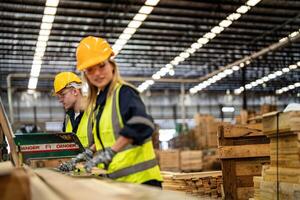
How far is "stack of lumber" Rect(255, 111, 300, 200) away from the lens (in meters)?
4.89

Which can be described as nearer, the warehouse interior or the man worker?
the man worker

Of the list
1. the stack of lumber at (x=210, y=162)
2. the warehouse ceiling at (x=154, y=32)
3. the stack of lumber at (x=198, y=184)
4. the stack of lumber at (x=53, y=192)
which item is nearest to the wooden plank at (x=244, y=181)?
the stack of lumber at (x=198, y=184)

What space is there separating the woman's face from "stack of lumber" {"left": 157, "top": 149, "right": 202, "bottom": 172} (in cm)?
1357

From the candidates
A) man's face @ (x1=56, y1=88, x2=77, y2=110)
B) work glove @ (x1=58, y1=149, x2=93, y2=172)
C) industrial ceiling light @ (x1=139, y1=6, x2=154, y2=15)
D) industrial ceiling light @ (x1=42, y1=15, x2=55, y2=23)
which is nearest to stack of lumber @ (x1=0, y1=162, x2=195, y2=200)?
work glove @ (x1=58, y1=149, x2=93, y2=172)

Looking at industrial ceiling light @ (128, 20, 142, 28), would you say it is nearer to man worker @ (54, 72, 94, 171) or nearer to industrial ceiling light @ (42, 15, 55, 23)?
industrial ceiling light @ (42, 15, 55, 23)

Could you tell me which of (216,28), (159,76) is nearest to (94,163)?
(216,28)

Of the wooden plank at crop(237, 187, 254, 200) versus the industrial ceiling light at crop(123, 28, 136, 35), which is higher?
the industrial ceiling light at crop(123, 28, 136, 35)

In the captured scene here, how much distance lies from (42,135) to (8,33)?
37.3 ft

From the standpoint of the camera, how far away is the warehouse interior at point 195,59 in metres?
6.89

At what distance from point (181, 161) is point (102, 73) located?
13914mm

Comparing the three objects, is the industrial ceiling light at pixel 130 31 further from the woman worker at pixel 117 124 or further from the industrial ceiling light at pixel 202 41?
the woman worker at pixel 117 124

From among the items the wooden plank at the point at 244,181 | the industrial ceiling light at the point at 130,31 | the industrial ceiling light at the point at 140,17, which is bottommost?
the wooden plank at the point at 244,181

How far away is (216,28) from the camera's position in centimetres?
1606

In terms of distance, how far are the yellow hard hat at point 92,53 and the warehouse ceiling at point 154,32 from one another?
9552mm
